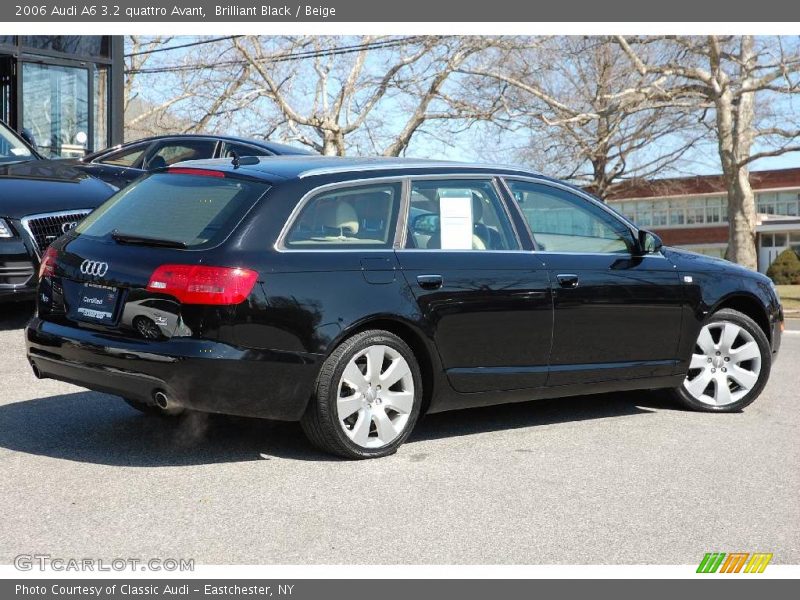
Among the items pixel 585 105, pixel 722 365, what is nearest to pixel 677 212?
pixel 585 105

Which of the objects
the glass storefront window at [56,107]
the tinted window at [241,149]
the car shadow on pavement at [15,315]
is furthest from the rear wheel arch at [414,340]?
the glass storefront window at [56,107]

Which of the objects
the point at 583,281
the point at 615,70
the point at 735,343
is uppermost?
the point at 615,70

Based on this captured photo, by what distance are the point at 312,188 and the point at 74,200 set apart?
4.79 metres

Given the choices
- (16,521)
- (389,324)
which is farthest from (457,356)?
(16,521)

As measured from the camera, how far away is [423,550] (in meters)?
Result: 4.36

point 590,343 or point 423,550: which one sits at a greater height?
point 590,343

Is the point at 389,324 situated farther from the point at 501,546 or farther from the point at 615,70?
the point at 615,70

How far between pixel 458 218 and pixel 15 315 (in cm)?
625

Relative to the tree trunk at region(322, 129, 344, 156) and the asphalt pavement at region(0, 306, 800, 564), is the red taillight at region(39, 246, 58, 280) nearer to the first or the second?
the asphalt pavement at region(0, 306, 800, 564)

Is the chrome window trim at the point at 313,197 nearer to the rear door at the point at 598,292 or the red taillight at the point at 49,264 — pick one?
the rear door at the point at 598,292

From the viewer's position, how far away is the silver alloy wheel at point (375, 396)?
5.71 m

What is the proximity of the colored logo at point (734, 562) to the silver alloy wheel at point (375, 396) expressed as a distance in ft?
6.44

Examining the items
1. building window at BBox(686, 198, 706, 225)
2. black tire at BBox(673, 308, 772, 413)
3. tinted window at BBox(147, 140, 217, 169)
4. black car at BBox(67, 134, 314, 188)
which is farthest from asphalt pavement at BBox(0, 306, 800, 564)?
building window at BBox(686, 198, 706, 225)

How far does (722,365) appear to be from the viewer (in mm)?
7590
